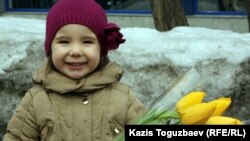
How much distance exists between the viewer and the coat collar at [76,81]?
207 cm

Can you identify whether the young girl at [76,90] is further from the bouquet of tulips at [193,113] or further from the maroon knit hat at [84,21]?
the bouquet of tulips at [193,113]

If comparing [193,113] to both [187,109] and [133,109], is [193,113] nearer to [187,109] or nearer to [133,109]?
[187,109]

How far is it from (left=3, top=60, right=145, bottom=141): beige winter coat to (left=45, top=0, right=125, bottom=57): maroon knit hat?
0.42ft

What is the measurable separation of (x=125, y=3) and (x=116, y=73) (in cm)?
787

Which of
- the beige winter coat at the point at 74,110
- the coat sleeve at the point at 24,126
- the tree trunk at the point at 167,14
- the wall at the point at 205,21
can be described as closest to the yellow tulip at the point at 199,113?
the beige winter coat at the point at 74,110

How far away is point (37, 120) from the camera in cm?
209

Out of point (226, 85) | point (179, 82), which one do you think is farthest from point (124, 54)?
point (179, 82)

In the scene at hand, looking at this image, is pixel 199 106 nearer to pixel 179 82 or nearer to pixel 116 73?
pixel 179 82

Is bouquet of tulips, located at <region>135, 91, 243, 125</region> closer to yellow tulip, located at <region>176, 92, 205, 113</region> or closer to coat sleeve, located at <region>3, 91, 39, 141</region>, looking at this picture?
yellow tulip, located at <region>176, 92, 205, 113</region>

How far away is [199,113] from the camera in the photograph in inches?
45.8

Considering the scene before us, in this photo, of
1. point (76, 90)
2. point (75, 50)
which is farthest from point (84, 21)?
point (76, 90)

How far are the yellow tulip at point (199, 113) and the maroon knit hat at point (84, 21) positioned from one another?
3.06 feet

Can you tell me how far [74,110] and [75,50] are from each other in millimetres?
238

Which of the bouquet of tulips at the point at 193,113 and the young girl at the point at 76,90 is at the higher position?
the bouquet of tulips at the point at 193,113
